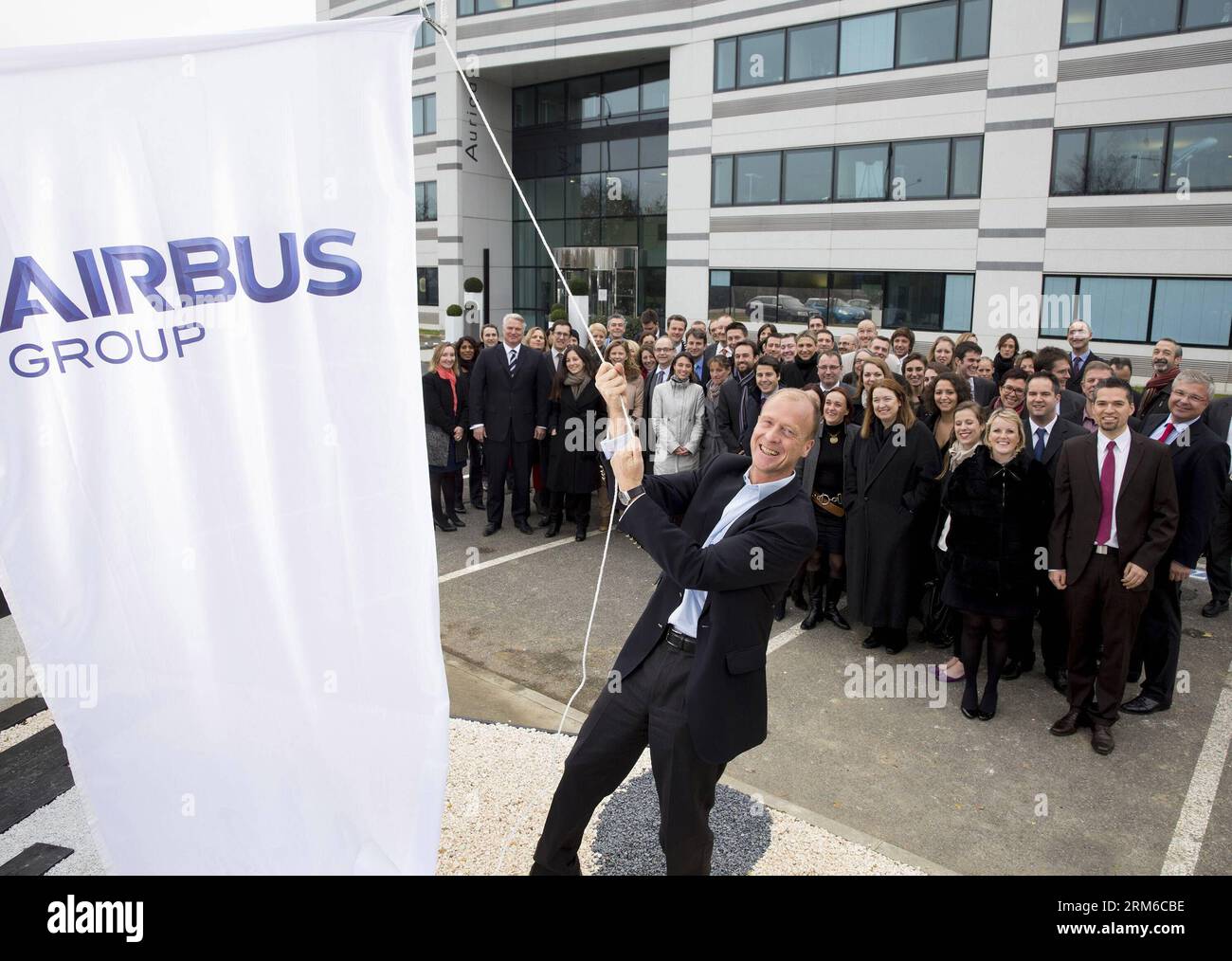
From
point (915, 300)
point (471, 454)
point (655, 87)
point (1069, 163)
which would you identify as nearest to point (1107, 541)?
point (471, 454)

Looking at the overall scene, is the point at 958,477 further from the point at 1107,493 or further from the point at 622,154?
the point at 622,154

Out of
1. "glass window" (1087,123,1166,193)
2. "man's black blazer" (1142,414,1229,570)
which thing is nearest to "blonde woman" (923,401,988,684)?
"man's black blazer" (1142,414,1229,570)

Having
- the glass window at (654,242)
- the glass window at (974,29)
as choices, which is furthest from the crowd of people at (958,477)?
the glass window at (654,242)

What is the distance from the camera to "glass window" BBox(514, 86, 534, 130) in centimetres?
3138

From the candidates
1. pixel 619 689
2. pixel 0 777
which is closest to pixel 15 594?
pixel 619 689

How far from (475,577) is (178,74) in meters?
6.44

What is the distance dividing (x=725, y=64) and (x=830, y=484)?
21422mm

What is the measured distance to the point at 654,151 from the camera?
92.9 ft

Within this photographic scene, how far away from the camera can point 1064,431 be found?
6.15m

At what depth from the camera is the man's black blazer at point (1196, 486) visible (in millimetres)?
5492

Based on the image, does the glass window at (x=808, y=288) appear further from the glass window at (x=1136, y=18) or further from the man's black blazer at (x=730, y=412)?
the man's black blazer at (x=730, y=412)

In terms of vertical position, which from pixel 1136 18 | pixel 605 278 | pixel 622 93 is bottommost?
pixel 605 278

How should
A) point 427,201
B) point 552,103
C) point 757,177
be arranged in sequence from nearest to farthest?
point 757,177, point 552,103, point 427,201
